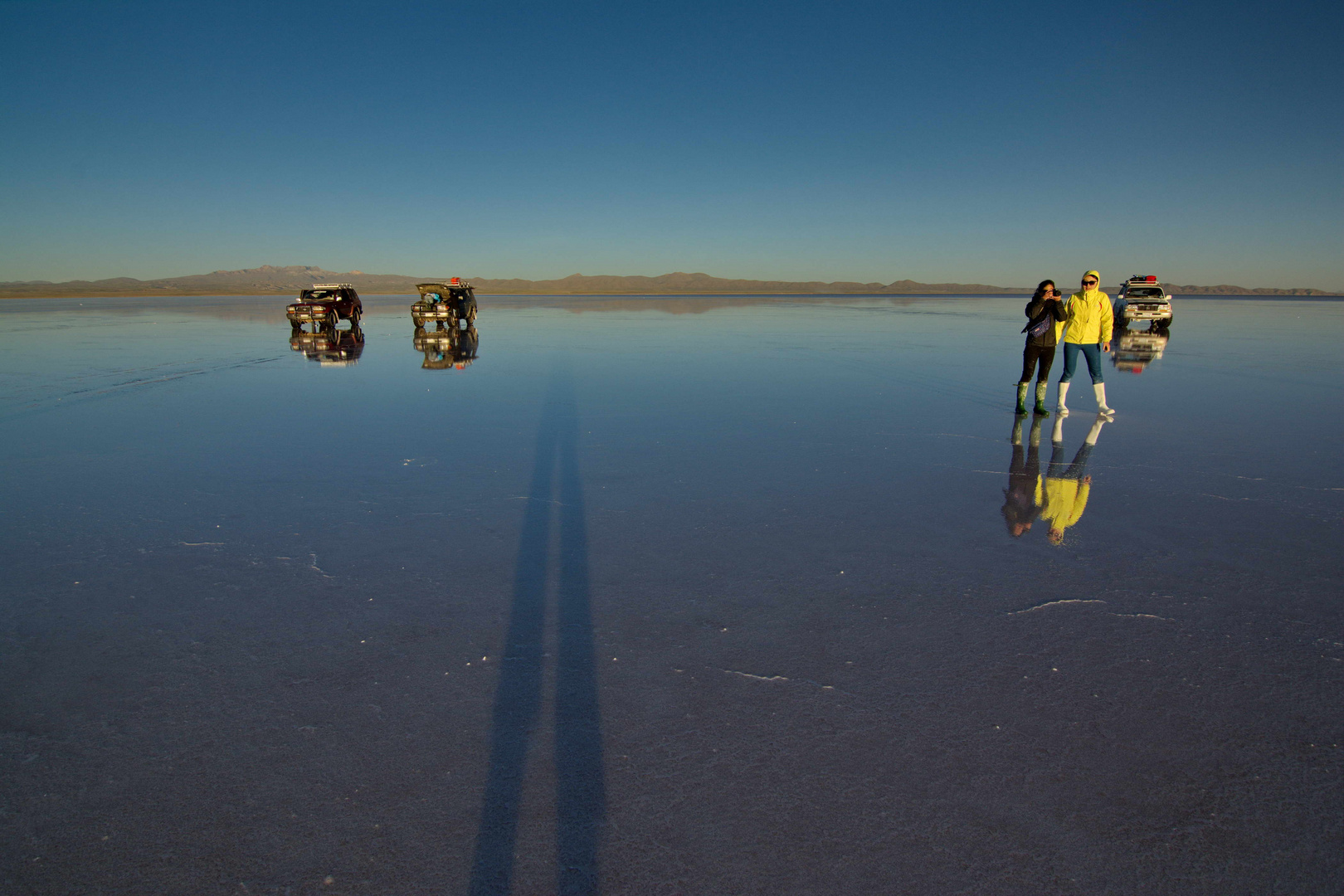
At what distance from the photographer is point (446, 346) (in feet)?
66.5

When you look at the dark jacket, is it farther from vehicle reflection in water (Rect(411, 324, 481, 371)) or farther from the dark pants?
vehicle reflection in water (Rect(411, 324, 481, 371))

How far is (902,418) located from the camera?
9.32m

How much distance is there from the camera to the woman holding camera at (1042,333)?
8852mm

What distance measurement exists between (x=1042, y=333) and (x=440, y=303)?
1966 centimetres

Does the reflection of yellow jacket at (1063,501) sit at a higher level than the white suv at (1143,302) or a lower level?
lower

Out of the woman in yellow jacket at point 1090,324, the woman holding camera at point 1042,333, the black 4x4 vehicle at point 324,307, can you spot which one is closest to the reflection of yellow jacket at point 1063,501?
the woman holding camera at point 1042,333

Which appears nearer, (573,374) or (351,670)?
(351,670)

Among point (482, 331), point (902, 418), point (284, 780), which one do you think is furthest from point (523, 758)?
point (482, 331)

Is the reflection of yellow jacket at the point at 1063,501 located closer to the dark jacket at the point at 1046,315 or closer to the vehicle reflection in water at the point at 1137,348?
the dark jacket at the point at 1046,315

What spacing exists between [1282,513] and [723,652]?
5.10 metres

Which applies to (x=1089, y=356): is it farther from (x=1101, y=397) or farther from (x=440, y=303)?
(x=440, y=303)

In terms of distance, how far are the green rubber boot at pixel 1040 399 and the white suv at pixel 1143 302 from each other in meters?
18.7

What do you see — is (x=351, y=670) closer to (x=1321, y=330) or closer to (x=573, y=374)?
(x=573, y=374)

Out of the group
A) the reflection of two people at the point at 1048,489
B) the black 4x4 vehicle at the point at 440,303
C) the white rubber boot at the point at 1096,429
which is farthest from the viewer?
the black 4x4 vehicle at the point at 440,303
